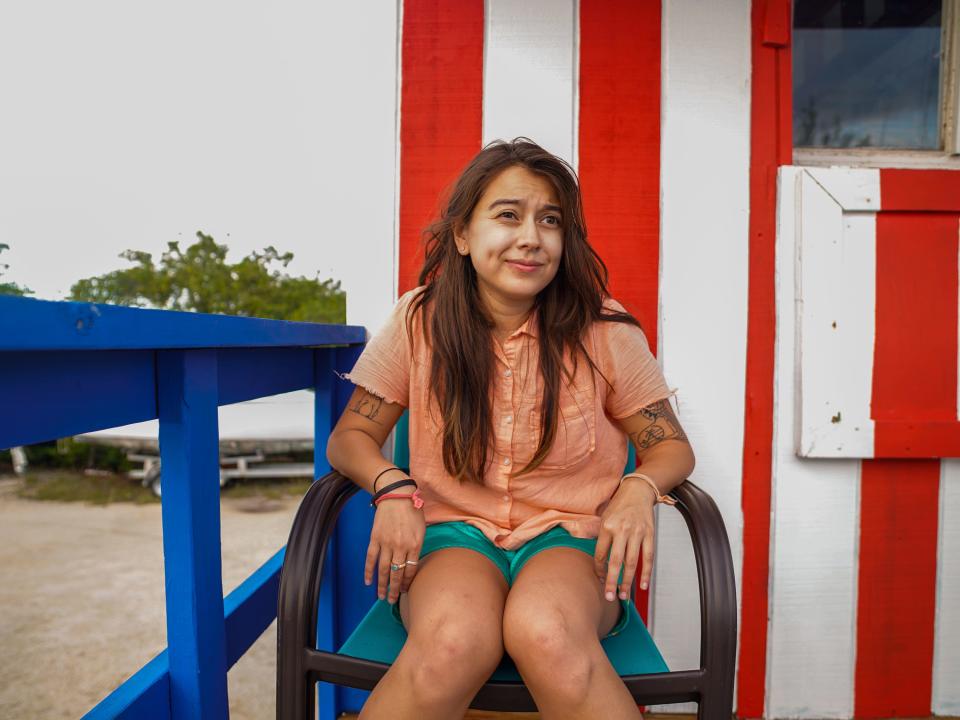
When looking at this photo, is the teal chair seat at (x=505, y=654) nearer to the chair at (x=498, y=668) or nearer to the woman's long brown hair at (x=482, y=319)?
the chair at (x=498, y=668)

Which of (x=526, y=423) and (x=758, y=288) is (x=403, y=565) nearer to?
(x=526, y=423)

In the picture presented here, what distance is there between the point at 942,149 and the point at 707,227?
716 mm

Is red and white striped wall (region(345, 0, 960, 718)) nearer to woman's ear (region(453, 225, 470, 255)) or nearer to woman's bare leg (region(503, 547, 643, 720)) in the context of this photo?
woman's ear (region(453, 225, 470, 255))

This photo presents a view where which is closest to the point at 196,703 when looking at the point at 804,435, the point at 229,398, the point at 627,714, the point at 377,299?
the point at 229,398

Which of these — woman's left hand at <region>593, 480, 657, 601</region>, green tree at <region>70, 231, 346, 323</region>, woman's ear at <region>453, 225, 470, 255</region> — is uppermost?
green tree at <region>70, 231, 346, 323</region>

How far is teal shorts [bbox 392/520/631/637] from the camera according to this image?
1.18 metres

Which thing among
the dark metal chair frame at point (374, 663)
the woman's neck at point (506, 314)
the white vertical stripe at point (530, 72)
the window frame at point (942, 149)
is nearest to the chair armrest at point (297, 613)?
the dark metal chair frame at point (374, 663)

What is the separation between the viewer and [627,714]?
887 millimetres

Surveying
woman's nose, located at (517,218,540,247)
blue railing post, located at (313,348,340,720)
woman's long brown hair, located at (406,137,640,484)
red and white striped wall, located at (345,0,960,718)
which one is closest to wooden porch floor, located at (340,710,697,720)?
blue railing post, located at (313,348,340,720)

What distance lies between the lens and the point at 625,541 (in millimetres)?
1053

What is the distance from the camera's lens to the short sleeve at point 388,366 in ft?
4.29

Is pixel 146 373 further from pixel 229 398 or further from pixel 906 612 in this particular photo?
pixel 906 612

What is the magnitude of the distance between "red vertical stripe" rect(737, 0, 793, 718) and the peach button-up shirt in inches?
23.1

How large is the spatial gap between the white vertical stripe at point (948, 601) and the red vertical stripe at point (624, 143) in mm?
909
